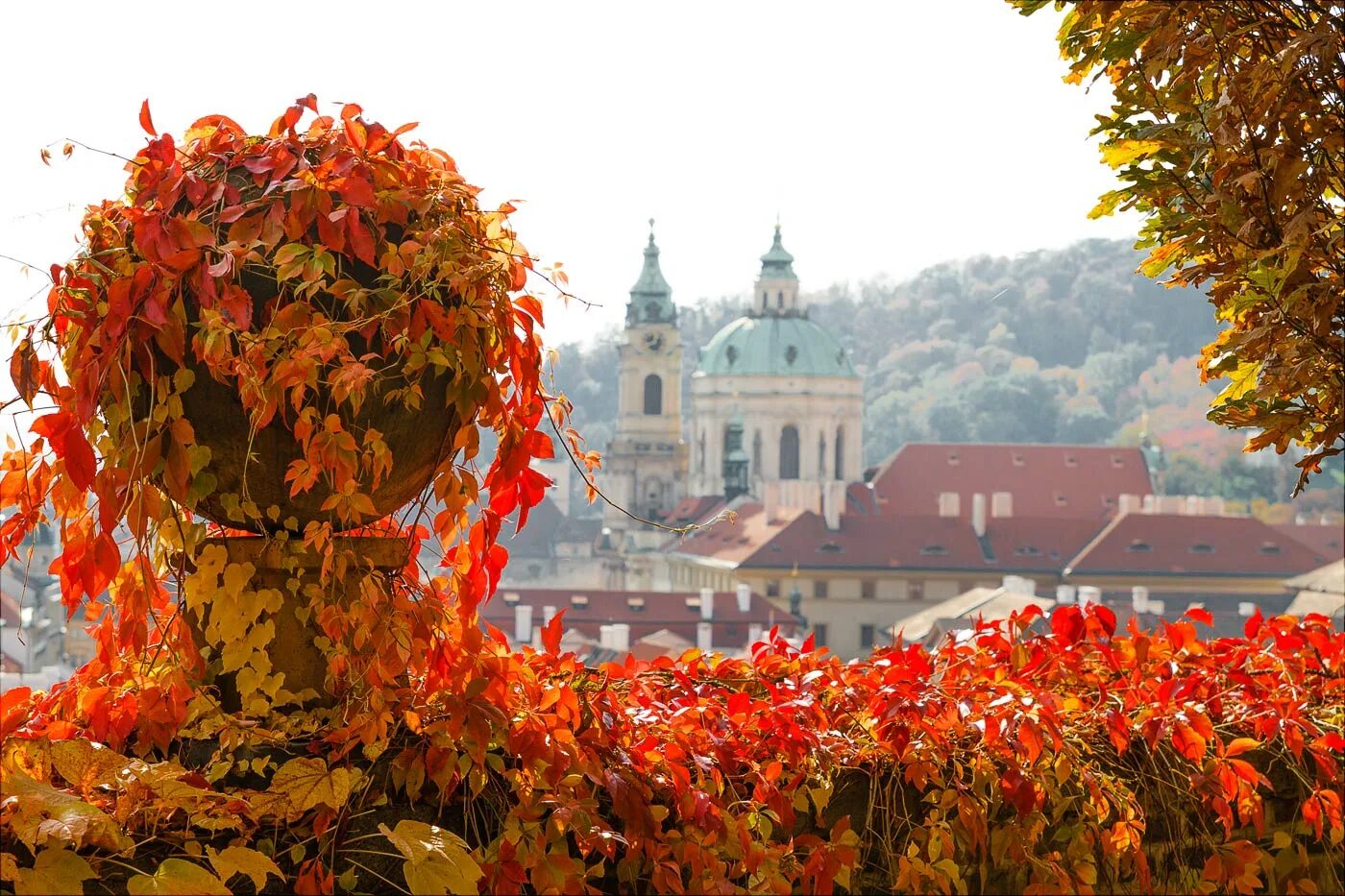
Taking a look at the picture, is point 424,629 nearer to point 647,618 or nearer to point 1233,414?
point 1233,414

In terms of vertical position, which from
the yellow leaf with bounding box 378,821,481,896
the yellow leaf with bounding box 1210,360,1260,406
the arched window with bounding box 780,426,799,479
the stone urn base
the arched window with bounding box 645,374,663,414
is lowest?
the yellow leaf with bounding box 378,821,481,896

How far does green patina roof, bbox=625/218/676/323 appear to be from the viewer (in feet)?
250

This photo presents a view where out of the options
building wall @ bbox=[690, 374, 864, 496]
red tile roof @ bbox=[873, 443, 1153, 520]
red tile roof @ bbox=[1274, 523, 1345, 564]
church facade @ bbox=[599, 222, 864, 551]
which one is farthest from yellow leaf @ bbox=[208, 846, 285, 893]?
building wall @ bbox=[690, 374, 864, 496]

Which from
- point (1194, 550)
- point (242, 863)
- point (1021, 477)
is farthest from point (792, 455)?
point (242, 863)

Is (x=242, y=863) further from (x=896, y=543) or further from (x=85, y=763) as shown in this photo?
(x=896, y=543)

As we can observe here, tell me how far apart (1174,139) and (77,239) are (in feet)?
4.77

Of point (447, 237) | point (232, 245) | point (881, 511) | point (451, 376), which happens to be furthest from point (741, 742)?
point (881, 511)

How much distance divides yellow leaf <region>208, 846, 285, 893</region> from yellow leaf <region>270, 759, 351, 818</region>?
100 millimetres

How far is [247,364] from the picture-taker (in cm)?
179

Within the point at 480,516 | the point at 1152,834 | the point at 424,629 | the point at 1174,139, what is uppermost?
the point at 1174,139

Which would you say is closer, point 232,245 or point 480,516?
point 232,245

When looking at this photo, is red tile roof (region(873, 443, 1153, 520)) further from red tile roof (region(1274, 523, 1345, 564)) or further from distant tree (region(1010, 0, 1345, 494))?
distant tree (region(1010, 0, 1345, 494))

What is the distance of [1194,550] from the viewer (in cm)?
5569

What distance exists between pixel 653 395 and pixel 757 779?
76.5m
